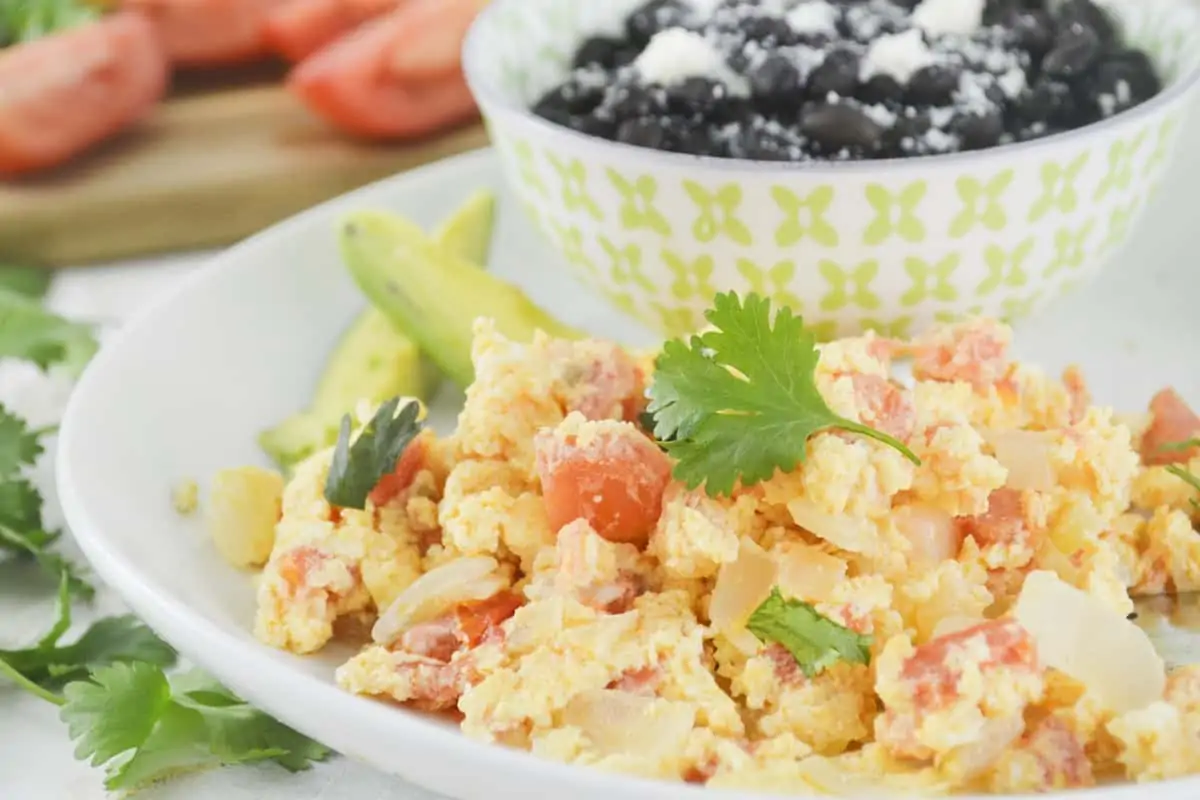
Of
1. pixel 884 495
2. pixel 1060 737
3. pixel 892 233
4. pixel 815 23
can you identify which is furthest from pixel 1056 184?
pixel 1060 737

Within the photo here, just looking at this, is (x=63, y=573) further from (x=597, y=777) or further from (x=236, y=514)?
(x=597, y=777)

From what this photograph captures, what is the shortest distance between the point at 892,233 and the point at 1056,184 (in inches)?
8.3

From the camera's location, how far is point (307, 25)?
3539 mm

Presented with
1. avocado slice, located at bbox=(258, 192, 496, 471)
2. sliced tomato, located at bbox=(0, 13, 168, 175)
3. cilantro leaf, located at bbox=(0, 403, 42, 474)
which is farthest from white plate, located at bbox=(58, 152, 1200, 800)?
sliced tomato, located at bbox=(0, 13, 168, 175)

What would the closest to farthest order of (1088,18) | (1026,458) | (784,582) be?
1. (784,582)
2. (1026,458)
3. (1088,18)

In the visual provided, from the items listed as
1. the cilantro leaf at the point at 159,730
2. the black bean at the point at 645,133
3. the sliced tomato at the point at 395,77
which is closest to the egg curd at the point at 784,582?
the cilantro leaf at the point at 159,730

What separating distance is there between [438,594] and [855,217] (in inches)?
28.8

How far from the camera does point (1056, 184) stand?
1.79m

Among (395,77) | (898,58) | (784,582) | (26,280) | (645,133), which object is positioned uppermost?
(898,58)

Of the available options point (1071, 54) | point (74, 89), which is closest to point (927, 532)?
point (1071, 54)

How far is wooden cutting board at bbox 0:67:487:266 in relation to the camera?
9.50 feet

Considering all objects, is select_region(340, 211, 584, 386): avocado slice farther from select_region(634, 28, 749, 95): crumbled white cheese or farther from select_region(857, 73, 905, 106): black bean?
select_region(857, 73, 905, 106): black bean

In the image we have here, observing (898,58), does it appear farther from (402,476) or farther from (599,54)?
(402,476)

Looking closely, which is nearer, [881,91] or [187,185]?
[881,91]
